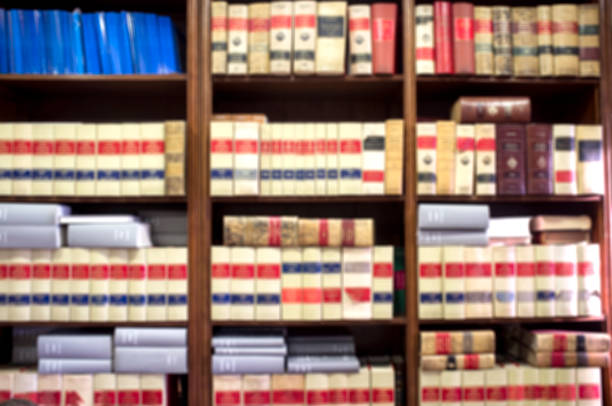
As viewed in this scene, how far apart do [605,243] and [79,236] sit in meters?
2.17

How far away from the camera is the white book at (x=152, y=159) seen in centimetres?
205

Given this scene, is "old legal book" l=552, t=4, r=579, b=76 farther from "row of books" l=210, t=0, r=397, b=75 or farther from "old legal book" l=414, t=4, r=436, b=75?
"row of books" l=210, t=0, r=397, b=75

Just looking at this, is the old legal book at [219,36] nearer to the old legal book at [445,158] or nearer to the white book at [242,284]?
the white book at [242,284]

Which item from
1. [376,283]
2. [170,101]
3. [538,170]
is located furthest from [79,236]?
[538,170]

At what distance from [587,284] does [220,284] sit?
150 cm

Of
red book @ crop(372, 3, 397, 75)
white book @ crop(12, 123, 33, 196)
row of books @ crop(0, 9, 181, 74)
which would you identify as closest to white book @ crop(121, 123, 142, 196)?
row of books @ crop(0, 9, 181, 74)

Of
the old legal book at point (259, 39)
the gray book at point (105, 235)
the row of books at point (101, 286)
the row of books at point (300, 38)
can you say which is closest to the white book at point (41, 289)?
the row of books at point (101, 286)

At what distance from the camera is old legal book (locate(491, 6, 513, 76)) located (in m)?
2.11

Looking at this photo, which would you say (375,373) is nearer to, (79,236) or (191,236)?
(191,236)

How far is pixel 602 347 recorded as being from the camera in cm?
206

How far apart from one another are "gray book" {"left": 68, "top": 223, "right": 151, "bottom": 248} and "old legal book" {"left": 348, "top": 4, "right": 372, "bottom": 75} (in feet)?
3.63

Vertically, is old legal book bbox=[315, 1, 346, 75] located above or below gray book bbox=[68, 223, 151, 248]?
above

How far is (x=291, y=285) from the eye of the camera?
206 cm

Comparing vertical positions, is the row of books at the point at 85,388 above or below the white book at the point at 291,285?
below
